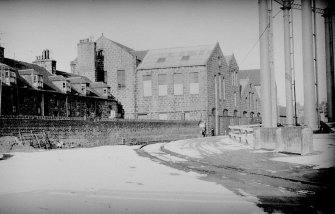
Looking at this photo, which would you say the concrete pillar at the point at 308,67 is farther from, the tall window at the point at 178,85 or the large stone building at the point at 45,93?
the tall window at the point at 178,85

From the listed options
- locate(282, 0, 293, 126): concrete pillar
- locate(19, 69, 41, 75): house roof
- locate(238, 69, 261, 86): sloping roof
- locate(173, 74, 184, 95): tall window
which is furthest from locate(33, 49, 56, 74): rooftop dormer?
locate(238, 69, 261, 86): sloping roof

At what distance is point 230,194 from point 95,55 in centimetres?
4102

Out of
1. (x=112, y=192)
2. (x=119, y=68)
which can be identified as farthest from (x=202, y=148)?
(x=119, y=68)

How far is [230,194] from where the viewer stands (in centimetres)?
716

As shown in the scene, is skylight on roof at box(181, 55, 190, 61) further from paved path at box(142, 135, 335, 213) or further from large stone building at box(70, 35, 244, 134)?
paved path at box(142, 135, 335, 213)

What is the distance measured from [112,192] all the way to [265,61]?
11654 mm

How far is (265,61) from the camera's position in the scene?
53.7ft

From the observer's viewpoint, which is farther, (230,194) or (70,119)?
(70,119)

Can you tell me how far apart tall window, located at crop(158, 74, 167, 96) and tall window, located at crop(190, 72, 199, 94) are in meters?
3.77

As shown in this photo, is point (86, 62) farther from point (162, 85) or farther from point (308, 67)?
point (308, 67)

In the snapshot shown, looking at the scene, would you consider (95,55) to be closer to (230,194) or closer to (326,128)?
(326,128)

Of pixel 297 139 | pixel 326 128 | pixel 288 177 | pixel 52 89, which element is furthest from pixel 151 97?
pixel 288 177

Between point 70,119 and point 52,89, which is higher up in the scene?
point 52,89

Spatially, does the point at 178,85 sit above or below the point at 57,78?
above
